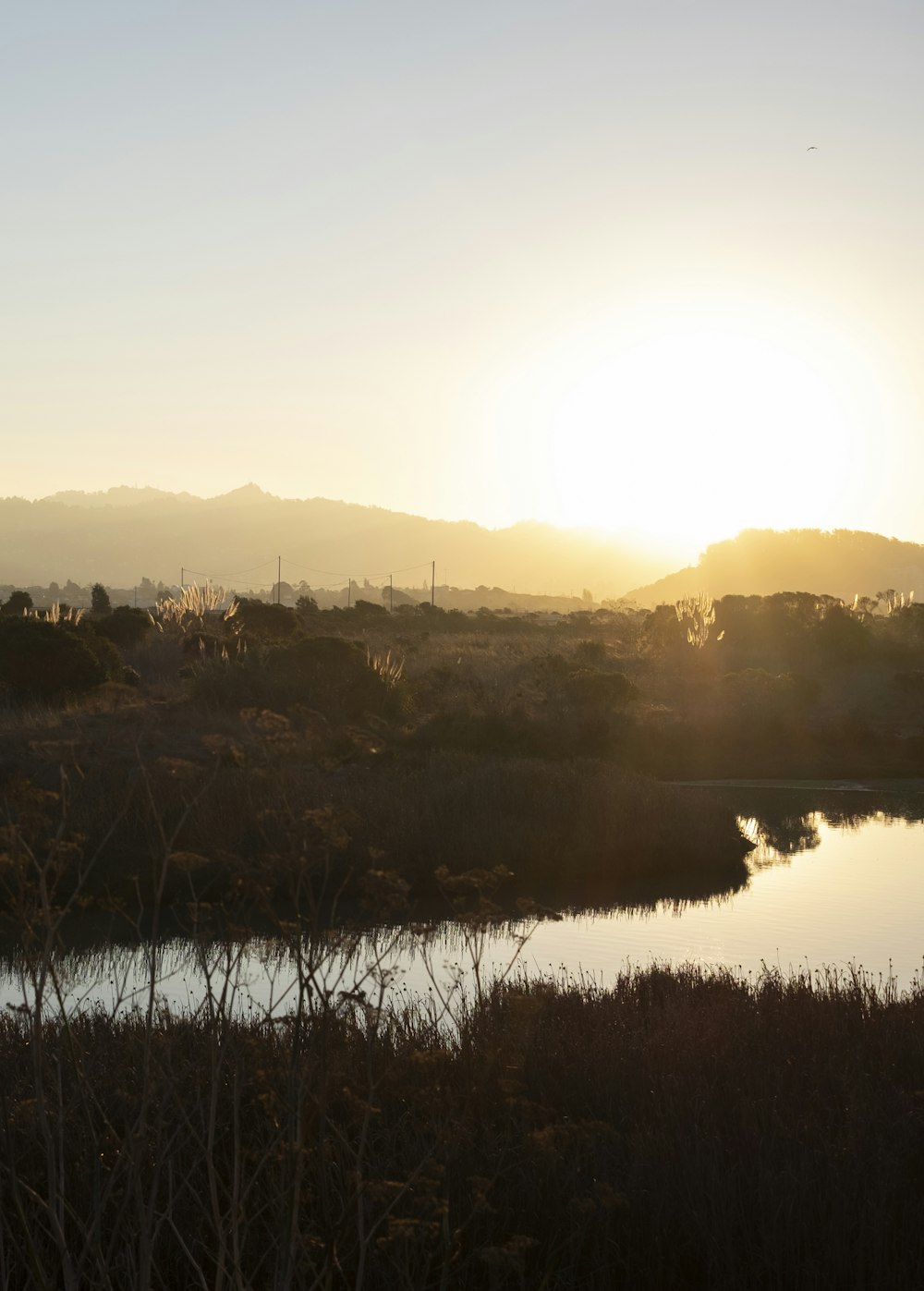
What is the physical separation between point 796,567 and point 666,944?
4393 inches

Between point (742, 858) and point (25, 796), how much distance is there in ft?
45.5

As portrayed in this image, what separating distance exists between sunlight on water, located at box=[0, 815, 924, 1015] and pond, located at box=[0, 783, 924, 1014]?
2 cm

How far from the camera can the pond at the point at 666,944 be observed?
32.0 ft

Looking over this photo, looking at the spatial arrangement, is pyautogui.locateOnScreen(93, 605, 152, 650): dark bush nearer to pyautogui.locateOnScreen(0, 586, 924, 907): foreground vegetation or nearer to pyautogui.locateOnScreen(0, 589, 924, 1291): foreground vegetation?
pyautogui.locateOnScreen(0, 586, 924, 907): foreground vegetation

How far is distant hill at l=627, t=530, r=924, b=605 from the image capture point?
373 feet

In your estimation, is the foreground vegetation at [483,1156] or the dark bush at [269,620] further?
the dark bush at [269,620]

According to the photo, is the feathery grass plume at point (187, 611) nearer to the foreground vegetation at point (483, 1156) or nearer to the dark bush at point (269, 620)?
the dark bush at point (269, 620)

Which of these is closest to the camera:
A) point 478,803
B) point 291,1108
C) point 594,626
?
point 291,1108

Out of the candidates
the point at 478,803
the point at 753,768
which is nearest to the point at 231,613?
the point at 753,768

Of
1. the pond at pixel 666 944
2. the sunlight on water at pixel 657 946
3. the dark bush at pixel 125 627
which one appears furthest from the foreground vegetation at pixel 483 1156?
the dark bush at pixel 125 627

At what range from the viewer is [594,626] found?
55094 millimetres

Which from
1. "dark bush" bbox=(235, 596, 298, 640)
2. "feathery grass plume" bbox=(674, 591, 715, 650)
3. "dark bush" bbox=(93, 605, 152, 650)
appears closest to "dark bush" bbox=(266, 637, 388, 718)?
"dark bush" bbox=(93, 605, 152, 650)

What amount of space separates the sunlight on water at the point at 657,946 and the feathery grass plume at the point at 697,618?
2141 cm

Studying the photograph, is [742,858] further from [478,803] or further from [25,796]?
[25,796]
